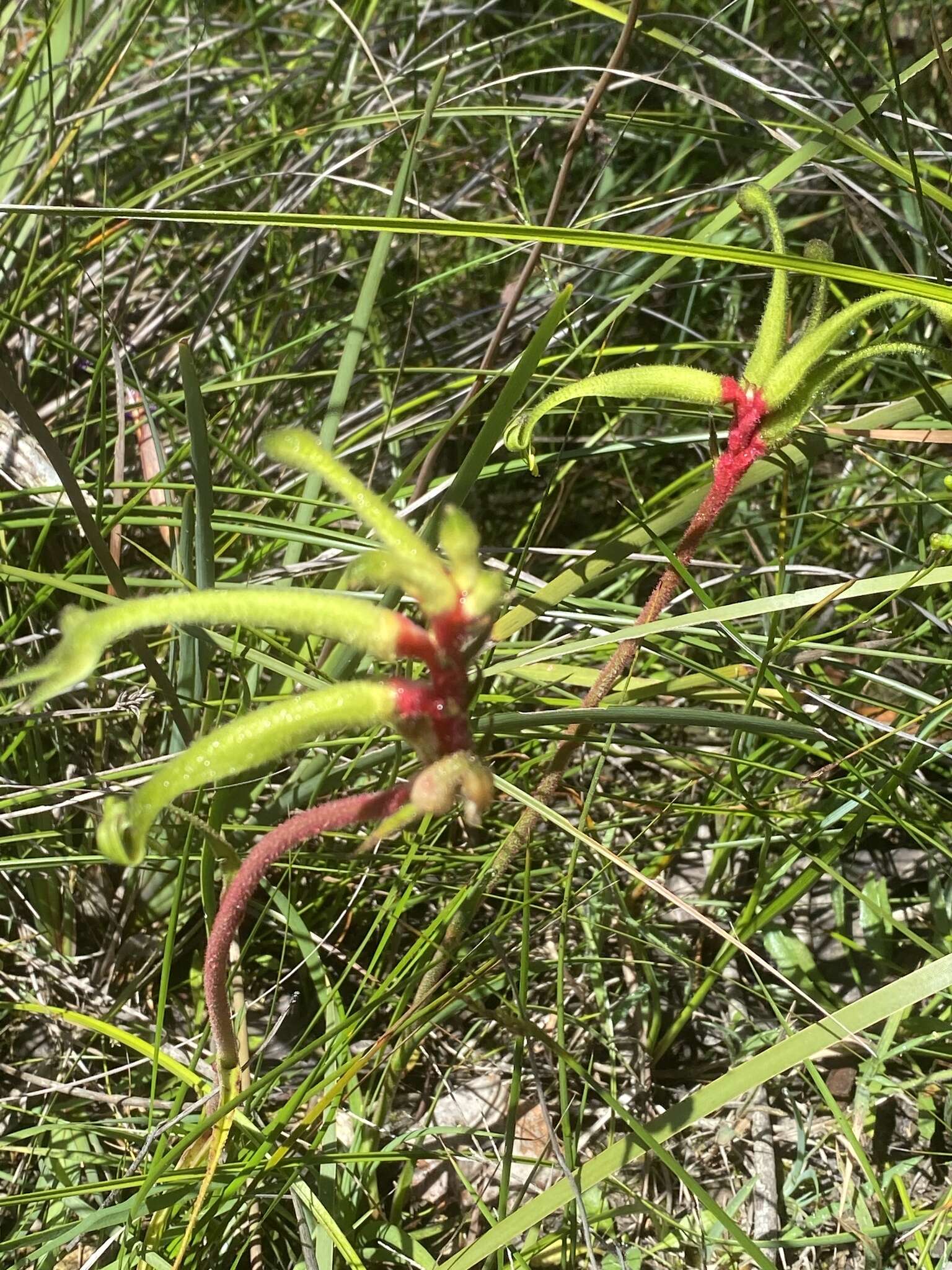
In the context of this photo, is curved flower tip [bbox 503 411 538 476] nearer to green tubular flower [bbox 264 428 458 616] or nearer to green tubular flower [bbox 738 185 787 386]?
green tubular flower [bbox 738 185 787 386]

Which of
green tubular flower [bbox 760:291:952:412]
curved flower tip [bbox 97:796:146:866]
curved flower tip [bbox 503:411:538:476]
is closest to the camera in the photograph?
curved flower tip [bbox 97:796:146:866]

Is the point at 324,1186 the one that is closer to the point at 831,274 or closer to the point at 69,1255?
the point at 69,1255

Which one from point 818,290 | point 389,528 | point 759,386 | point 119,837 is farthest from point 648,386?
point 119,837

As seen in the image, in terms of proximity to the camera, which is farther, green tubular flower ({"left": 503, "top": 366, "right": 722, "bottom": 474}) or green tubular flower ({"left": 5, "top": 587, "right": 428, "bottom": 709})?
green tubular flower ({"left": 503, "top": 366, "right": 722, "bottom": 474})

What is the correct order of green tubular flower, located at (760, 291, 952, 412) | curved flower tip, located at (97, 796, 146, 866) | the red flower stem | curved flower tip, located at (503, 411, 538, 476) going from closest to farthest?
curved flower tip, located at (97, 796, 146, 866)
the red flower stem
green tubular flower, located at (760, 291, 952, 412)
curved flower tip, located at (503, 411, 538, 476)

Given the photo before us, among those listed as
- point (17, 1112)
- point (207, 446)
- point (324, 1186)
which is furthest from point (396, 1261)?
point (207, 446)

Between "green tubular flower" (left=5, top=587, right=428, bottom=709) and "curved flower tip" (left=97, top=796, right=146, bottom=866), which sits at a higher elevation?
"green tubular flower" (left=5, top=587, right=428, bottom=709)

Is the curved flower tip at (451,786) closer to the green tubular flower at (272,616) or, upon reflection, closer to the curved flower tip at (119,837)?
the green tubular flower at (272,616)

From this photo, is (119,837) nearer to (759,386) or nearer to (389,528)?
(389,528)

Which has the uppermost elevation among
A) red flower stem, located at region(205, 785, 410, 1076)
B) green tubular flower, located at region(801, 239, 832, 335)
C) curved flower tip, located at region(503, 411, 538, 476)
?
green tubular flower, located at region(801, 239, 832, 335)

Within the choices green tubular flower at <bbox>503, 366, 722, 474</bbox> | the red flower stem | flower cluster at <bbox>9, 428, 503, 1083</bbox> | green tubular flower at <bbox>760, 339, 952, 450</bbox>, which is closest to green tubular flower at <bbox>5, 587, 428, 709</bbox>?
flower cluster at <bbox>9, 428, 503, 1083</bbox>
